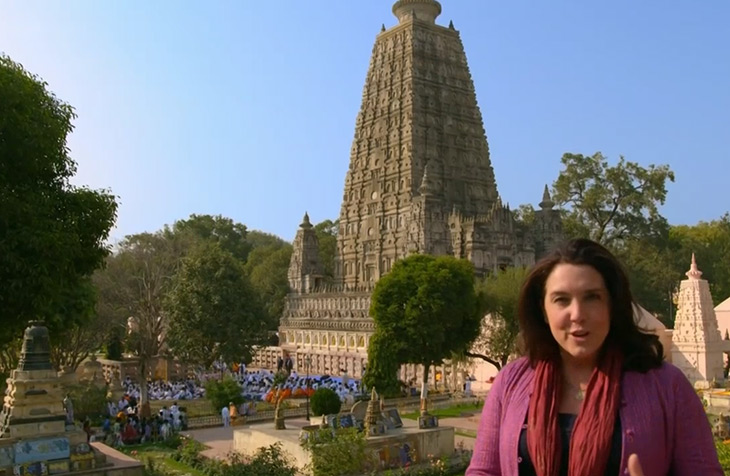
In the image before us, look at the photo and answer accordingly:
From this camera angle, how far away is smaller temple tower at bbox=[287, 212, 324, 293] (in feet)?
188

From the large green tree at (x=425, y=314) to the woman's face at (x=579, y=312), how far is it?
27904mm

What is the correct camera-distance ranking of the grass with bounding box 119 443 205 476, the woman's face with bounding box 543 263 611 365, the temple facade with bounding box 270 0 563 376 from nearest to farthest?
1. the woman's face with bounding box 543 263 611 365
2. the grass with bounding box 119 443 205 476
3. the temple facade with bounding box 270 0 563 376

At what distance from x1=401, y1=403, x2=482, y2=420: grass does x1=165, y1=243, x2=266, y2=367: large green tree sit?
50.3 ft

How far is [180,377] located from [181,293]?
8469mm

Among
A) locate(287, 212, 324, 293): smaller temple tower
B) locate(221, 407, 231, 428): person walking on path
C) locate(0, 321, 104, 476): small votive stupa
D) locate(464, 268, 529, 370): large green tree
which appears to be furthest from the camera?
locate(287, 212, 324, 293): smaller temple tower

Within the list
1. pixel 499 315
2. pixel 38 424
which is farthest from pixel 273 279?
pixel 38 424

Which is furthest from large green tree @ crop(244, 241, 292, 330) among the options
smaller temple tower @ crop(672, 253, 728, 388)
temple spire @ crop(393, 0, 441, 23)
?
smaller temple tower @ crop(672, 253, 728, 388)

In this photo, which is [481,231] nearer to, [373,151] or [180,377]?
[373,151]

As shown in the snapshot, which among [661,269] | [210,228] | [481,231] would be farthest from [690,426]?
[210,228]

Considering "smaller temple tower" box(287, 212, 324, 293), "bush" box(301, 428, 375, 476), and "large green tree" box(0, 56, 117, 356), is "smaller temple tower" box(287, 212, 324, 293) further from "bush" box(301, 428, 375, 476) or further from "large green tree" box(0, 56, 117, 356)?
"large green tree" box(0, 56, 117, 356)

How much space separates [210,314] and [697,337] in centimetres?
2586

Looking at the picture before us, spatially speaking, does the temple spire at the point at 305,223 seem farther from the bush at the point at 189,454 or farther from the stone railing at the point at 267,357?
the bush at the point at 189,454

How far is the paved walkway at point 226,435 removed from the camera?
21861 millimetres

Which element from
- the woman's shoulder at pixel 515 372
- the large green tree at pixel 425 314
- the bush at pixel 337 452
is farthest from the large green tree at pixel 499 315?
the woman's shoulder at pixel 515 372
